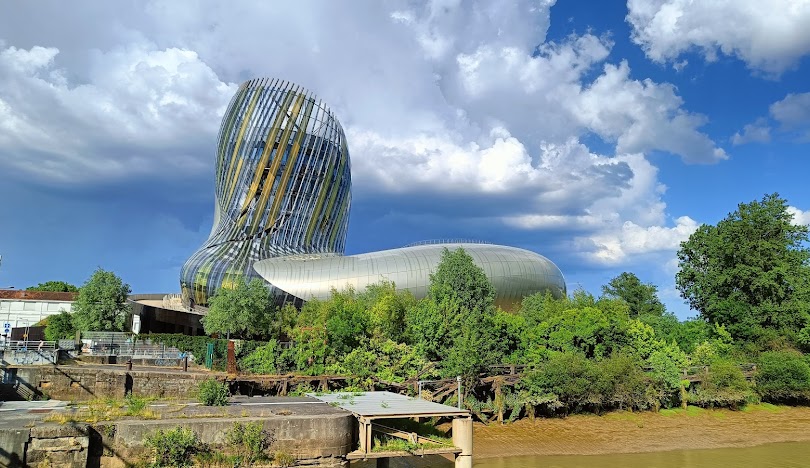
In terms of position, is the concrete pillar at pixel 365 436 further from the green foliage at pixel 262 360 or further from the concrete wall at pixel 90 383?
the green foliage at pixel 262 360

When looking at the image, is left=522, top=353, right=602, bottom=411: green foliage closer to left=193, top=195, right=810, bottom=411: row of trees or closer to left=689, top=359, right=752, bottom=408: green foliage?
left=193, top=195, right=810, bottom=411: row of trees

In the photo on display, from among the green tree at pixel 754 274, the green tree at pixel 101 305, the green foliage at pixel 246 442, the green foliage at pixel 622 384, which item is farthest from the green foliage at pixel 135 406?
the green tree at pixel 754 274

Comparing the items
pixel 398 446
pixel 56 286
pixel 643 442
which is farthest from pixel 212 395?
pixel 56 286

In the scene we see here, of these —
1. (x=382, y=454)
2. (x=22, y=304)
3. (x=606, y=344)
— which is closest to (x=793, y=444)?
(x=606, y=344)

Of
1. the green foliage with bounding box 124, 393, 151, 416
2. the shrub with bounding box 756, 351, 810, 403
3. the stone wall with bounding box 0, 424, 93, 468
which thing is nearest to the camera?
the stone wall with bounding box 0, 424, 93, 468

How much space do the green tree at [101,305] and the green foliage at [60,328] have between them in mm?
841

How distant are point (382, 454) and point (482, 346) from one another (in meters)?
13.6

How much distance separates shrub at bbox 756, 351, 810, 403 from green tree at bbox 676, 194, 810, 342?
5.58 m

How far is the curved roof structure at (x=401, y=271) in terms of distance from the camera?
160ft

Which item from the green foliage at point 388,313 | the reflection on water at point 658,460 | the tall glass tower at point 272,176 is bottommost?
the reflection on water at point 658,460

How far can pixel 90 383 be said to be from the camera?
23.7 meters

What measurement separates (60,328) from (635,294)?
Answer: 48802 mm

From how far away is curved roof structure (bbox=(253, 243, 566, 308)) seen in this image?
48719 millimetres

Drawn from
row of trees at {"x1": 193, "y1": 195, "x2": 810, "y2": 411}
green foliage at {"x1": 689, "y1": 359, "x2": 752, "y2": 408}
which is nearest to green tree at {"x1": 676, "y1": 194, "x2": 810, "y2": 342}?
row of trees at {"x1": 193, "y1": 195, "x2": 810, "y2": 411}
